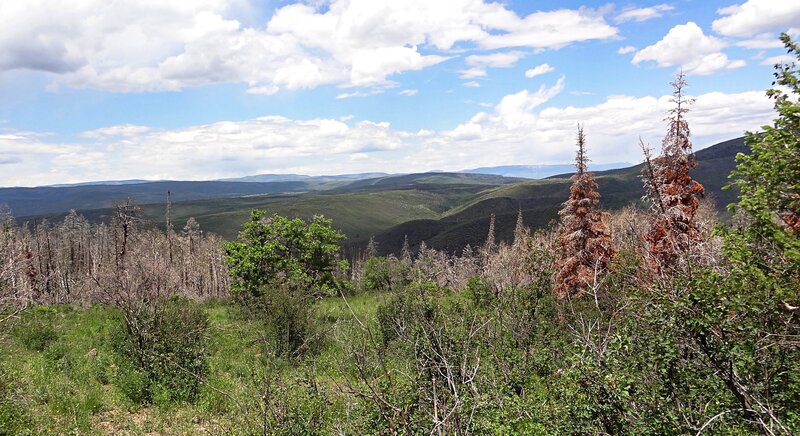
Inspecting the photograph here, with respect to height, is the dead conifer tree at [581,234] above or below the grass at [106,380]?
above

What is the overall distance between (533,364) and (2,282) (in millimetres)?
12769

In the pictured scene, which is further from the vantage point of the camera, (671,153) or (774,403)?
(671,153)

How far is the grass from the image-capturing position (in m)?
9.46

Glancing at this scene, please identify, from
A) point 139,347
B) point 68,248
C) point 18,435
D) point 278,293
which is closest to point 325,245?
point 278,293

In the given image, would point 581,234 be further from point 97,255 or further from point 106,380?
point 97,255

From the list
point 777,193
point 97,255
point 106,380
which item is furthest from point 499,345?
point 97,255

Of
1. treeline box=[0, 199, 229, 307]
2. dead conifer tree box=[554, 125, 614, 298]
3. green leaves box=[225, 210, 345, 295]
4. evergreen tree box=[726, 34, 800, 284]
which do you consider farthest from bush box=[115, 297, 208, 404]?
treeline box=[0, 199, 229, 307]

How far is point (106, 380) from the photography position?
12.8 metres

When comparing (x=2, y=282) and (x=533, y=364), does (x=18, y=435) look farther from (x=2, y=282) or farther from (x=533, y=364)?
(x=533, y=364)

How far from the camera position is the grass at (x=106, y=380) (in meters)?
9.46

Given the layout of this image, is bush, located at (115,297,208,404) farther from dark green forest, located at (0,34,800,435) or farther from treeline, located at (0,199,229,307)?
treeline, located at (0,199,229,307)

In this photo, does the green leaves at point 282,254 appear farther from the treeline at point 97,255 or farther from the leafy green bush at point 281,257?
the treeline at point 97,255

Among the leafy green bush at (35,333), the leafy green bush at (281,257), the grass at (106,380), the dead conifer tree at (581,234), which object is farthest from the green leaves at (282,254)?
the dead conifer tree at (581,234)

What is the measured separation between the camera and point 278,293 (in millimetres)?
16609
